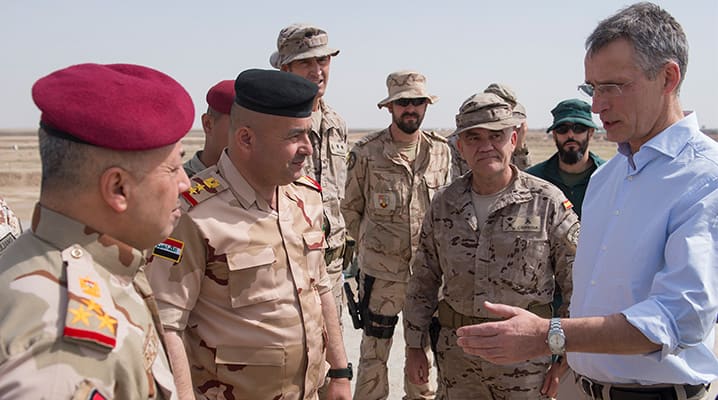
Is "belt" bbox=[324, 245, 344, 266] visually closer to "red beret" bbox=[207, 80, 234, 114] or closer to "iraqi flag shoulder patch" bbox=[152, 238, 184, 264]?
"red beret" bbox=[207, 80, 234, 114]

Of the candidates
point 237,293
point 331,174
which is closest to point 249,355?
point 237,293

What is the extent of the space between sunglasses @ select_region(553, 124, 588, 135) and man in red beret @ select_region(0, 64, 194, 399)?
11.8ft

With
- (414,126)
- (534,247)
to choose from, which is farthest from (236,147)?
(414,126)

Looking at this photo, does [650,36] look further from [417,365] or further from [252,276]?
[417,365]

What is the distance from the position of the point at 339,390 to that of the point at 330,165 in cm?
223

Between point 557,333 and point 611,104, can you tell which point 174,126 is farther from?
point 611,104

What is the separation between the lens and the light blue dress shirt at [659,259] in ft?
6.34

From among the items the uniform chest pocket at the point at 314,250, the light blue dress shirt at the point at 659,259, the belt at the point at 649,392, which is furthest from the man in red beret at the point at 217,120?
the belt at the point at 649,392

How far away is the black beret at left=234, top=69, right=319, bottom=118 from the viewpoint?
2445 mm

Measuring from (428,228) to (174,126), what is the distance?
2.06 m

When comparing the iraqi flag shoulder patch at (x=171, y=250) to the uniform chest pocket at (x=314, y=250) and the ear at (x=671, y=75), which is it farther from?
the ear at (x=671, y=75)

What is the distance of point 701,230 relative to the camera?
1957 mm

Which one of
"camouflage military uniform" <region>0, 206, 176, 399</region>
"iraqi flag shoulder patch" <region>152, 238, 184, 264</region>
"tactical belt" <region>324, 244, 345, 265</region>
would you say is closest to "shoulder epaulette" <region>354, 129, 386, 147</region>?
"tactical belt" <region>324, 244, 345, 265</region>

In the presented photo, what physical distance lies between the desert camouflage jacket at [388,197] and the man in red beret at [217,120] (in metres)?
1.94
